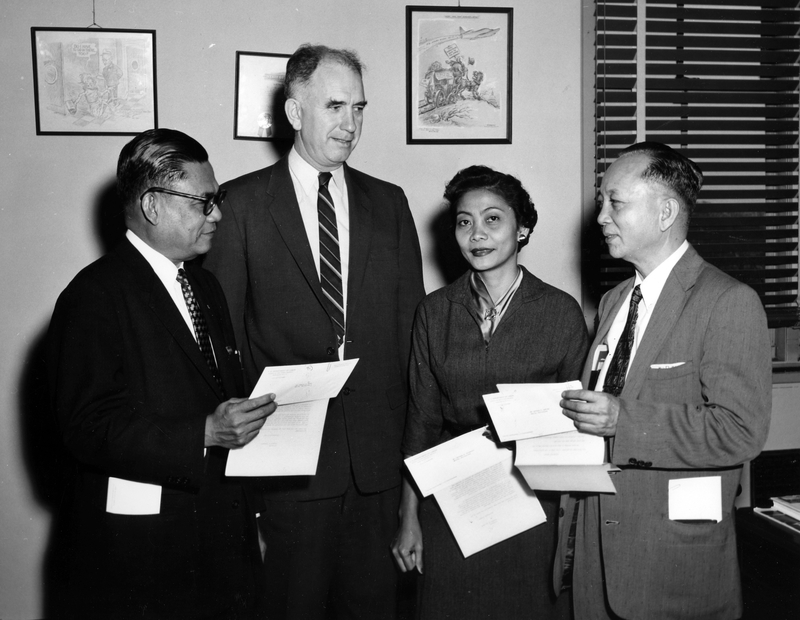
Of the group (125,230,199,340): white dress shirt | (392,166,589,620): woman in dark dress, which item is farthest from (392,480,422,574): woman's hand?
(125,230,199,340): white dress shirt

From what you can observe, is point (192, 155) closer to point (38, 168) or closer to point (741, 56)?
point (38, 168)

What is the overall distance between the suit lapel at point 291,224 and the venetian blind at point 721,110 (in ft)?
5.00

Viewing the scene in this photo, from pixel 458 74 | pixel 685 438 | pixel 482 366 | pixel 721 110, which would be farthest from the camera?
pixel 721 110

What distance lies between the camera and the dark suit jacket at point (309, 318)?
2.24 metres

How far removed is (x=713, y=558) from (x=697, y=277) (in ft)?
2.37

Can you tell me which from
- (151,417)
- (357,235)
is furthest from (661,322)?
(151,417)

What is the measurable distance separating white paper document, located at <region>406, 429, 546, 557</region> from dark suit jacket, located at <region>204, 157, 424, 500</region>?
324mm

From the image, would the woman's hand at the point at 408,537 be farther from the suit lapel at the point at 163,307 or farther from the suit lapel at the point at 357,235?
the suit lapel at the point at 163,307

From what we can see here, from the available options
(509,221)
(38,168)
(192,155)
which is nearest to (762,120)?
(509,221)

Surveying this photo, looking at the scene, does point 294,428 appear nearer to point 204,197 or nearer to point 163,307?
point 163,307

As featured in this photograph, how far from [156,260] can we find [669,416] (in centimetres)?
143

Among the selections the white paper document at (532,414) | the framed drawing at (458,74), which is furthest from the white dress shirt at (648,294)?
the framed drawing at (458,74)

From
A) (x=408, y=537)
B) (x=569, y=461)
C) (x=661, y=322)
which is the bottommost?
(x=408, y=537)

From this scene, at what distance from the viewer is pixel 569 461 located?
1703mm
